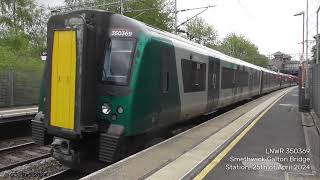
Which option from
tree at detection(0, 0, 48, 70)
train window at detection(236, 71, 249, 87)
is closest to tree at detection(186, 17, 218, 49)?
tree at detection(0, 0, 48, 70)

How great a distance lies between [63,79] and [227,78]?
37.8 ft

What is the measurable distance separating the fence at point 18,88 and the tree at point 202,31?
40412mm

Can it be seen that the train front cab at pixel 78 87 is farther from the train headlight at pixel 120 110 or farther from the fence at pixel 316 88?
the fence at pixel 316 88

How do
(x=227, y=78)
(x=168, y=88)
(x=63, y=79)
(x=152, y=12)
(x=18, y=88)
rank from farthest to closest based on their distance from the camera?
(x=152, y=12) → (x=18, y=88) → (x=227, y=78) → (x=168, y=88) → (x=63, y=79)

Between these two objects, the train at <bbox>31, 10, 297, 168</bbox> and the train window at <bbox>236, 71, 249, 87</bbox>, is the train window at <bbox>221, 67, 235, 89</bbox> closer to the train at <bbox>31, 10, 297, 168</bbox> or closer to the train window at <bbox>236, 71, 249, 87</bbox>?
the train window at <bbox>236, 71, 249, 87</bbox>

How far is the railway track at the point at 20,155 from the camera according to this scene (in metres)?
10.4

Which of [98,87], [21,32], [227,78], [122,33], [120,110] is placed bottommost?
[120,110]

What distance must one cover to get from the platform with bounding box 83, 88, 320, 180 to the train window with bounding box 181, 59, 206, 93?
1200 millimetres

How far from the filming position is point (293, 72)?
135m

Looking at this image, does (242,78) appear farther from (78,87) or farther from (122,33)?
(78,87)

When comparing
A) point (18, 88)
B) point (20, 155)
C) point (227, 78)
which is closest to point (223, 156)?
point (20, 155)

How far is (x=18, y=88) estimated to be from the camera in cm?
2547

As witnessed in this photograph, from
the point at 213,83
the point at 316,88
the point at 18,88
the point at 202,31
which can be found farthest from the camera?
the point at 202,31

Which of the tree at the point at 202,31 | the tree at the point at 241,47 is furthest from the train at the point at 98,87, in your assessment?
the tree at the point at 241,47
